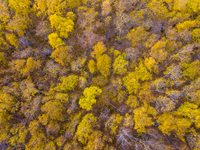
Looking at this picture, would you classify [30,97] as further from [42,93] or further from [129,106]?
[129,106]

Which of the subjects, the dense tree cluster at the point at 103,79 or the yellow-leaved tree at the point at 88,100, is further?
the yellow-leaved tree at the point at 88,100

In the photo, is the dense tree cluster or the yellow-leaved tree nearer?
the dense tree cluster

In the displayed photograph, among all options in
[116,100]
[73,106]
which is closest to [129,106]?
[116,100]

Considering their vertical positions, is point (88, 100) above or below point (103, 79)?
below

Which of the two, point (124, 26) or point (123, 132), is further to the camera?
point (124, 26)

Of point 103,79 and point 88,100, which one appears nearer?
point 88,100

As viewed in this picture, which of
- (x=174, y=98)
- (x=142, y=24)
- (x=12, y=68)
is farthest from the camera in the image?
(x=142, y=24)

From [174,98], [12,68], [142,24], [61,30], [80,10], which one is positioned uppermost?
[80,10]

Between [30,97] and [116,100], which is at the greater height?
[30,97]
